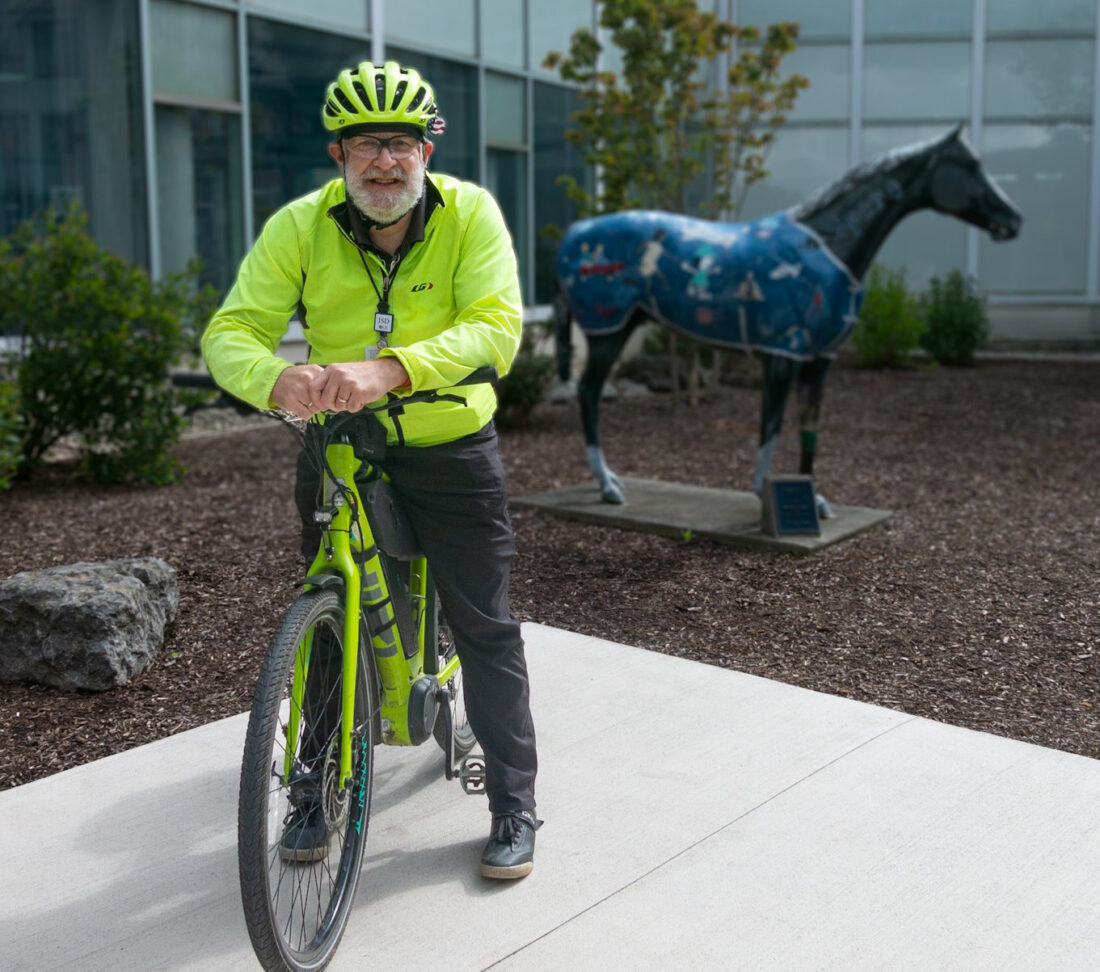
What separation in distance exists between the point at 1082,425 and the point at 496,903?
9144mm

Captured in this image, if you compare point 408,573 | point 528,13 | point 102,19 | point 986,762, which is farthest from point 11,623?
point 528,13

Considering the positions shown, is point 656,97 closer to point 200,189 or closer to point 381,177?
point 200,189

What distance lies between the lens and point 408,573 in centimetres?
327

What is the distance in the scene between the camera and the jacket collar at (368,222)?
2969mm

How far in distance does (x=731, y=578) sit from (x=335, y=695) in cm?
327

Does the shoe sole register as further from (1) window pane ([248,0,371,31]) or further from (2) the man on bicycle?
(1) window pane ([248,0,371,31])

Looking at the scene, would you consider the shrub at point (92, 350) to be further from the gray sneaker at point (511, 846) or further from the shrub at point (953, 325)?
the shrub at point (953, 325)

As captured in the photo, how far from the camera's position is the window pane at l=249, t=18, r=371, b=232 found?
1122 cm

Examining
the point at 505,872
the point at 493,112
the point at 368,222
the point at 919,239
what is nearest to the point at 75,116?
the point at 493,112

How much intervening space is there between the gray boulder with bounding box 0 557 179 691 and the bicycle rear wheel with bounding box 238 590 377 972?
1.70 metres

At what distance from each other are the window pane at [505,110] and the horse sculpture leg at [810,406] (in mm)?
8022

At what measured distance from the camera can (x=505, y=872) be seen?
3031 mm

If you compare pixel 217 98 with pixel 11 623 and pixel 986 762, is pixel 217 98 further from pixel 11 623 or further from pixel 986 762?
pixel 986 762

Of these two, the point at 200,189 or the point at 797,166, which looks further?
the point at 797,166
